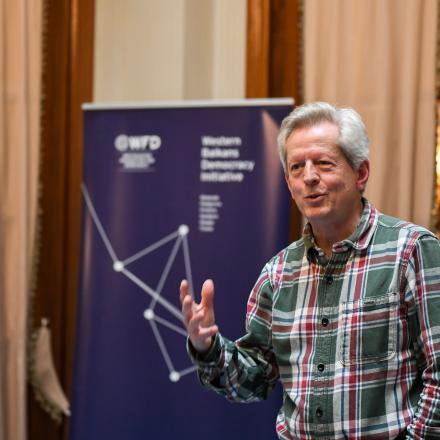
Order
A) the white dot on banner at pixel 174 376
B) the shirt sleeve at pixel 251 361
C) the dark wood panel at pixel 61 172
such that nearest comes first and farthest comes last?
the shirt sleeve at pixel 251 361
the white dot on banner at pixel 174 376
the dark wood panel at pixel 61 172

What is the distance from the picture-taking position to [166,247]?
325 cm

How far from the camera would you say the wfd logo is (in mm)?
3281

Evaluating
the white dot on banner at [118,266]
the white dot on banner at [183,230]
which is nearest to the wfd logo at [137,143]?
the white dot on banner at [183,230]

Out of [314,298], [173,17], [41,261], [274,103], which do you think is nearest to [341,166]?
[314,298]

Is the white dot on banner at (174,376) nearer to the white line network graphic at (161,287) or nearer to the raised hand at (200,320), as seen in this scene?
the white line network graphic at (161,287)

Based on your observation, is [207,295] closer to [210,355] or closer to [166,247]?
[210,355]

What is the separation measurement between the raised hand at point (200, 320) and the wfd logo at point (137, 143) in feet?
5.09

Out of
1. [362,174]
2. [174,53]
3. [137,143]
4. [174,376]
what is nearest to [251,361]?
[362,174]

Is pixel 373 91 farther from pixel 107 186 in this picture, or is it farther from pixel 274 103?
pixel 107 186

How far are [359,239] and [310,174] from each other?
192 millimetres

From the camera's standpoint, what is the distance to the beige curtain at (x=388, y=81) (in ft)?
10.2

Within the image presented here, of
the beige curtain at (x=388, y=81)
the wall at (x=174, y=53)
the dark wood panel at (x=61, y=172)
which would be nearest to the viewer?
the beige curtain at (x=388, y=81)

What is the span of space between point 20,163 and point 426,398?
278 cm

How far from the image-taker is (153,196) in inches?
129
